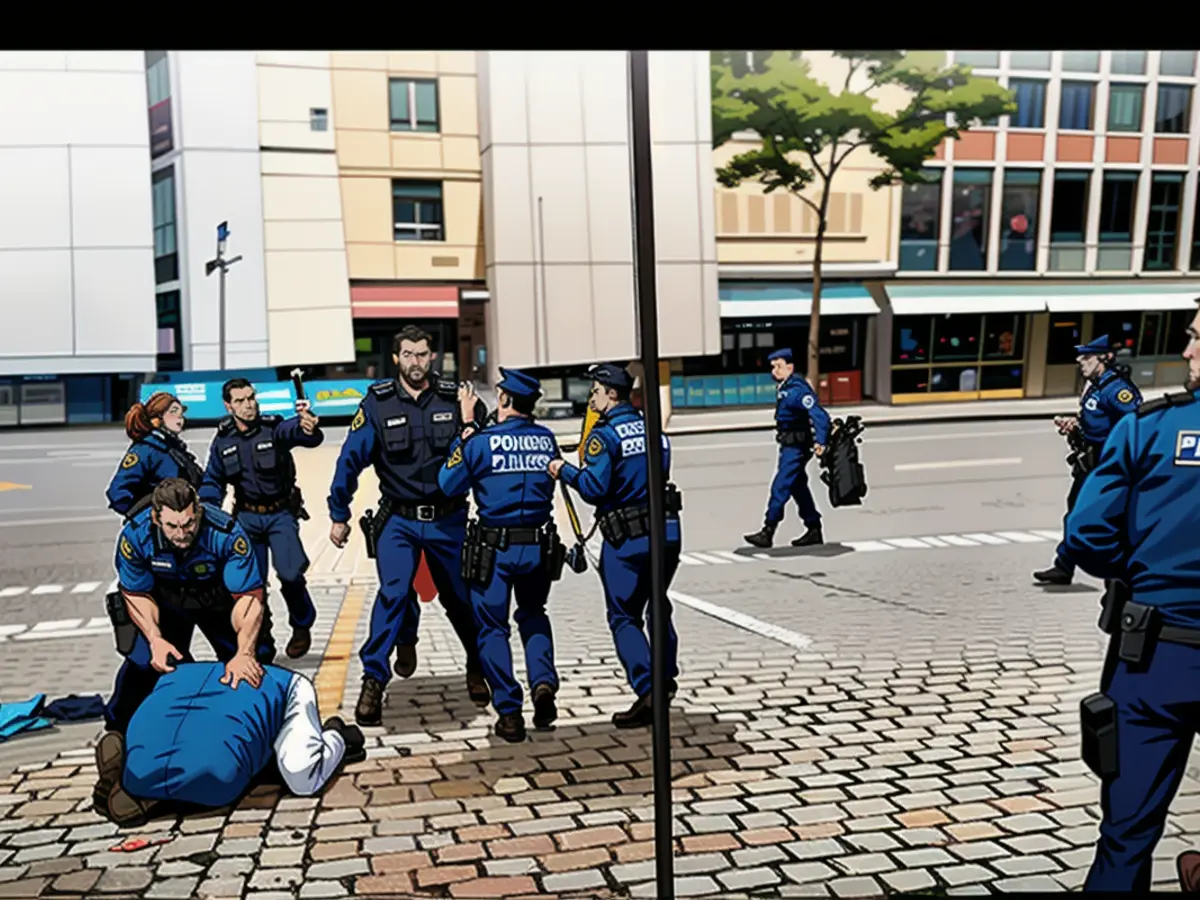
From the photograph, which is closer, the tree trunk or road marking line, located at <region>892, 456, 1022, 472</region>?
the tree trunk

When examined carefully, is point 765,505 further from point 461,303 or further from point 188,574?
point 188,574

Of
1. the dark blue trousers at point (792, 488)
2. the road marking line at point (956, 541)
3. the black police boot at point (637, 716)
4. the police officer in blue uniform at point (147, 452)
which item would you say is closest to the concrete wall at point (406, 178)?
the police officer in blue uniform at point (147, 452)

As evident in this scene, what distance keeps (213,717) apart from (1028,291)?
3385 mm

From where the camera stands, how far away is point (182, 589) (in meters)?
3.35

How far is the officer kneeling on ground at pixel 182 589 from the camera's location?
10.8 feet

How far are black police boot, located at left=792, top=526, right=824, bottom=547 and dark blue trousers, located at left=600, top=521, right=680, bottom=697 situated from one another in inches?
20.9

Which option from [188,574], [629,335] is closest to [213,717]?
[188,574]

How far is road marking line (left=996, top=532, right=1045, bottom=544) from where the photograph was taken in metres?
3.52

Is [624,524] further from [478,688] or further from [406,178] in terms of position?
[406,178]

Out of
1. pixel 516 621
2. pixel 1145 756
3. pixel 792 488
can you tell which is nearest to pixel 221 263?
pixel 516 621

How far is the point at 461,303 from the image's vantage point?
332 cm

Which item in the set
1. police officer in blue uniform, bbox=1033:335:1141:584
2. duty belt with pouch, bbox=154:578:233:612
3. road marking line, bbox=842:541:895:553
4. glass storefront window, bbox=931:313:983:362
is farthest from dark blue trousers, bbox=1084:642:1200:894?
duty belt with pouch, bbox=154:578:233:612

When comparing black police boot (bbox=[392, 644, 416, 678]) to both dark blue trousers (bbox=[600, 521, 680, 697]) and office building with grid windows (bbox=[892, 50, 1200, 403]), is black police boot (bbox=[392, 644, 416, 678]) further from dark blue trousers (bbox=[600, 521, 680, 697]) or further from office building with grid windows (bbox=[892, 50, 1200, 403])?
office building with grid windows (bbox=[892, 50, 1200, 403])

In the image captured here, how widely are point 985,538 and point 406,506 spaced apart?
7.59ft
